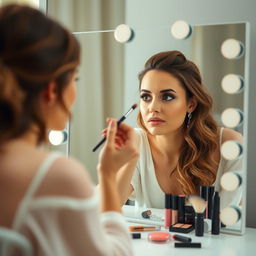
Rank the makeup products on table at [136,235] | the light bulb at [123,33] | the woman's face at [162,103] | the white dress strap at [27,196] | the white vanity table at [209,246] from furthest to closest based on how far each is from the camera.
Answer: the light bulb at [123,33]
the woman's face at [162,103]
the makeup products on table at [136,235]
the white vanity table at [209,246]
the white dress strap at [27,196]

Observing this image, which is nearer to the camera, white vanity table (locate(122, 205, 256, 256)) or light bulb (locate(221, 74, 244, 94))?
white vanity table (locate(122, 205, 256, 256))

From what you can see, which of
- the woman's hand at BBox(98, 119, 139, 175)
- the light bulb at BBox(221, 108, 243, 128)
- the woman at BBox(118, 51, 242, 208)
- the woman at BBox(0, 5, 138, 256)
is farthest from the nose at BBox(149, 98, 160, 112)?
the woman at BBox(0, 5, 138, 256)

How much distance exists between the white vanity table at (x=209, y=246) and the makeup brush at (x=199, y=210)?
0.02 meters

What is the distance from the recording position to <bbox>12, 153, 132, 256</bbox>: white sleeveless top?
650mm

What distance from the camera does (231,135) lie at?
52.0 inches

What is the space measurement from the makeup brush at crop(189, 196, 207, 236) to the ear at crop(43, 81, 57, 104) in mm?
711

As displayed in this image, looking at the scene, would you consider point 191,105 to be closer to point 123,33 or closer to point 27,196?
point 123,33

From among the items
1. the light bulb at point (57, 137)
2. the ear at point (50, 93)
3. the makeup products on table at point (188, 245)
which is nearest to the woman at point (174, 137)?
the makeup products on table at point (188, 245)

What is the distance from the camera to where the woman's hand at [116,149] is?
0.94m

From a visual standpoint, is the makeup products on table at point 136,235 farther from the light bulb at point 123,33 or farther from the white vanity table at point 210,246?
the light bulb at point 123,33

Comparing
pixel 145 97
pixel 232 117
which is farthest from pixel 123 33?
pixel 232 117

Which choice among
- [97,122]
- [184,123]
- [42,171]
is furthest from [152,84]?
[42,171]

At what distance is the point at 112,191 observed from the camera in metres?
0.87

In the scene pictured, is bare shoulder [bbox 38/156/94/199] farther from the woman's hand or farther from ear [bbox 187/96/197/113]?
ear [bbox 187/96/197/113]
